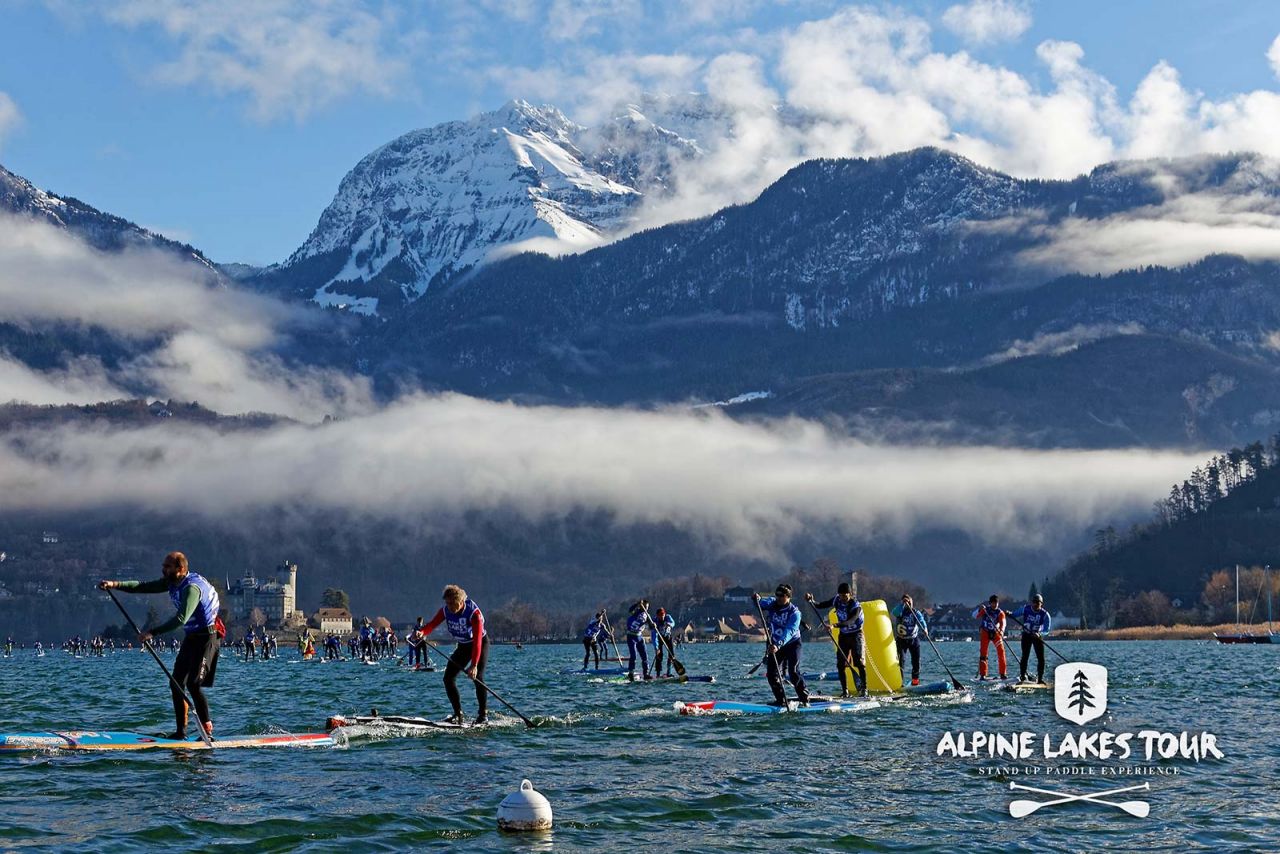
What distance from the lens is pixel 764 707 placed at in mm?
43500

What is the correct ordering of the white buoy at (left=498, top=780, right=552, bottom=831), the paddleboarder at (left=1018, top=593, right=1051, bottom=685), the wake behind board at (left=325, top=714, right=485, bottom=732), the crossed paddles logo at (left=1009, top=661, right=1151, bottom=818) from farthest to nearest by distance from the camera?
1. the paddleboarder at (left=1018, top=593, right=1051, bottom=685)
2. the wake behind board at (left=325, top=714, right=485, bottom=732)
3. the crossed paddles logo at (left=1009, top=661, right=1151, bottom=818)
4. the white buoy at (left=498, top=780, right=552, bottom=831)

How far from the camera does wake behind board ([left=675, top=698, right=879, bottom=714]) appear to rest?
43.3 m

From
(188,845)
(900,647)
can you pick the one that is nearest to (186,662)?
(188,845)

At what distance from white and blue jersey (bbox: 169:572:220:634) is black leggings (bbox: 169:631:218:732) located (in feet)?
0.54

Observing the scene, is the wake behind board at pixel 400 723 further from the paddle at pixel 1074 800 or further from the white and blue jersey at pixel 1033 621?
the white and blue jersey at pixel 1033 621

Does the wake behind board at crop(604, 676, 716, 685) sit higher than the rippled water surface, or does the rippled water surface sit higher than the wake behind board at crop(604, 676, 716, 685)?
the wake behind board at crop(604, 676, 716, 685)

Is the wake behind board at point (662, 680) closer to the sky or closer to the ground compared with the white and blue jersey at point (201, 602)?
closer to the ground

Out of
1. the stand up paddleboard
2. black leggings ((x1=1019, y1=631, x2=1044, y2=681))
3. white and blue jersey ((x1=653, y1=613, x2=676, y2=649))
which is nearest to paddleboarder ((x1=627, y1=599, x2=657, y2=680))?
white and blue jersey ((x1=653, y1=613, x2=676, y2=649))

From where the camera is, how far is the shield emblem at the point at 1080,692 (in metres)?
37.3

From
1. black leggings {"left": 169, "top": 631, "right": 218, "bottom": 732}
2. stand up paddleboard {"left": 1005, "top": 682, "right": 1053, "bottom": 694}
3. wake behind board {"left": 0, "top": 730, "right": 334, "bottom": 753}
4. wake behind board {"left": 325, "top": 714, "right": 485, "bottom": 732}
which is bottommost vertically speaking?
wake behind board {"left": 0, "top": 730, "right": 334, "bottom": 753}

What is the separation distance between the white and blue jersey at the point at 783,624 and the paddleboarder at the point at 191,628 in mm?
15488

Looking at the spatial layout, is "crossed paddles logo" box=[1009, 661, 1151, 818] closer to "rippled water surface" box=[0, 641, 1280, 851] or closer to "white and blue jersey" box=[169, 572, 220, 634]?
"rippled water surface" box=[0, 641, 1280, 851]

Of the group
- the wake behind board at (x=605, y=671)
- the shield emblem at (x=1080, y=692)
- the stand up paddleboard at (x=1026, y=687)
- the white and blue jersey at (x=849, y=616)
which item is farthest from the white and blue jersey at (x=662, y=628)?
the shield emblem at (x=1080, y=692)

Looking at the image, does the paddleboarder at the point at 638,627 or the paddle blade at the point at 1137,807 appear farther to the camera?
the paddleboarder at the point at 638,627
